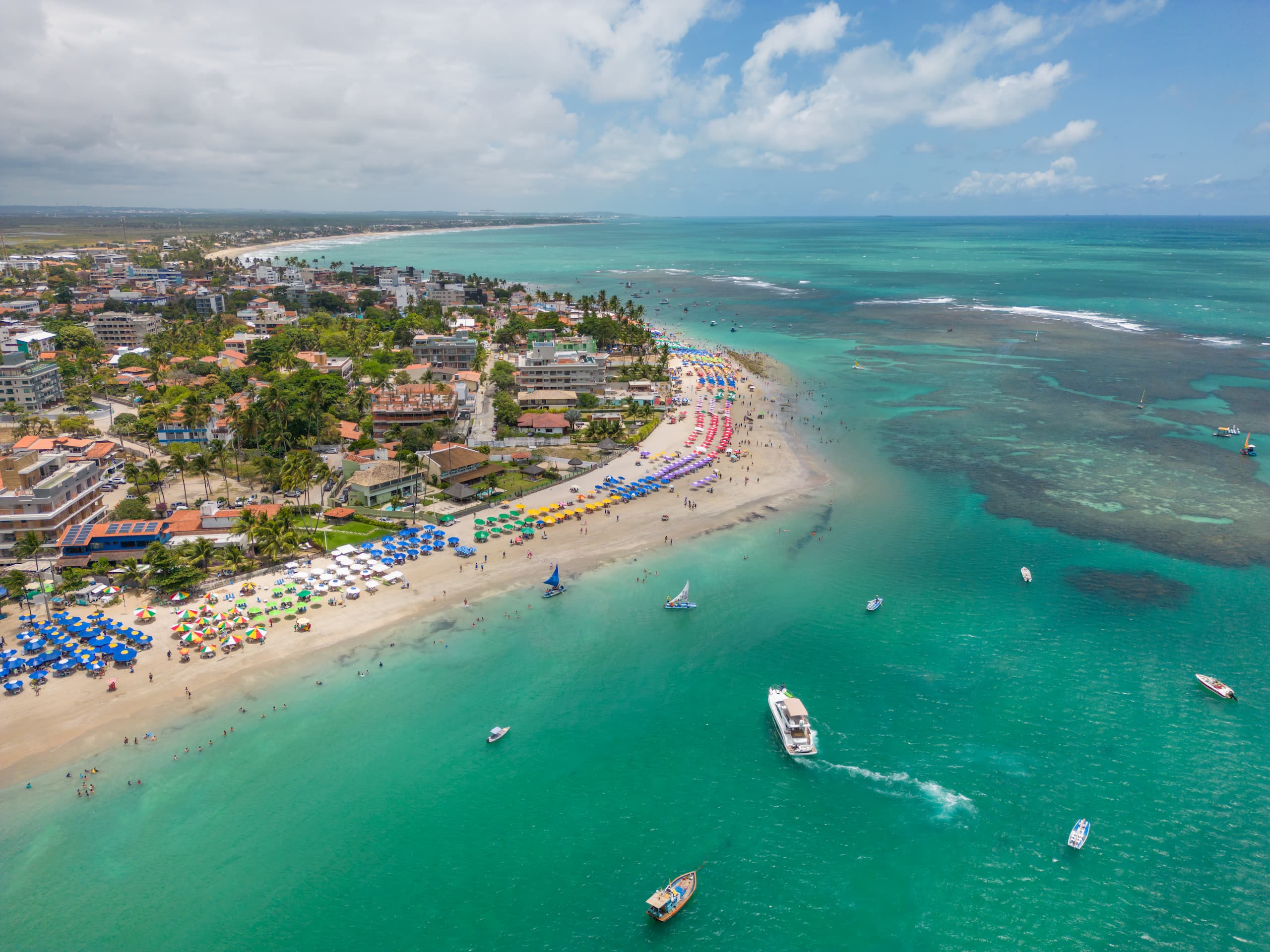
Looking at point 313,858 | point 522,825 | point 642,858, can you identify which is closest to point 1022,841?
point 642,858

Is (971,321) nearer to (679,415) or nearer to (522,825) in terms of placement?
(679,415)

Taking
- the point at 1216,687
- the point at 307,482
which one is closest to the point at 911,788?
the point at 1216,687

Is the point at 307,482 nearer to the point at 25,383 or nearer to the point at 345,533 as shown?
the point at 345,533

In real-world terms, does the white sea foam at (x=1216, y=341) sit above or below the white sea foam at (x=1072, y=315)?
below

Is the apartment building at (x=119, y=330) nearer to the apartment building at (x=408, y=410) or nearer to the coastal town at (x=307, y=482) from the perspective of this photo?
the coastal town at (x=307, y=482)

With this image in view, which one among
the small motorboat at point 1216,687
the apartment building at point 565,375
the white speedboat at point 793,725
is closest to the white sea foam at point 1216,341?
the apartment building at point 565,375

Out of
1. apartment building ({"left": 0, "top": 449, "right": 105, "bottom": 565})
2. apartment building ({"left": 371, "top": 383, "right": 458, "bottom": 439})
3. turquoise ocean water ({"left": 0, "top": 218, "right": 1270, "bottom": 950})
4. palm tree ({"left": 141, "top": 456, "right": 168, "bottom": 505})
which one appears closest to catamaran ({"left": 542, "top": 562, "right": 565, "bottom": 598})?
turquoise ocean water ({"left": 0, "top": 218, "right": 1270, "bottom": 950})
